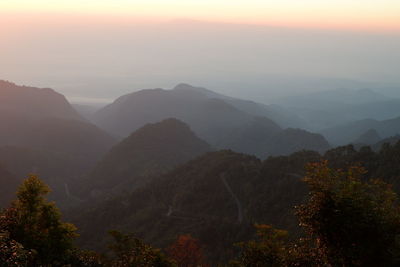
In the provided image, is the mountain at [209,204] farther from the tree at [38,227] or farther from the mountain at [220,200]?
the tree at [38,227]

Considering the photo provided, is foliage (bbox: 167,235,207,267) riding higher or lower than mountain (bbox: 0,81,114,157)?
higher

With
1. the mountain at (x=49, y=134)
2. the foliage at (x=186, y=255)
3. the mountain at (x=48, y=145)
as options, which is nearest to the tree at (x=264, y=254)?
the foliage at (x=186, y=255)

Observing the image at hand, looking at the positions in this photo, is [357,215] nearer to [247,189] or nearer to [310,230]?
[310,230]

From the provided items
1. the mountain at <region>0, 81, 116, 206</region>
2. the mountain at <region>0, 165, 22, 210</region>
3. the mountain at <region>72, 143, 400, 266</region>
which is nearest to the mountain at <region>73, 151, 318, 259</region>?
the mountain at <region>72, 143, 400, 266</region>

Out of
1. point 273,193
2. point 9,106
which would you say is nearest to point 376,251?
point 273,193

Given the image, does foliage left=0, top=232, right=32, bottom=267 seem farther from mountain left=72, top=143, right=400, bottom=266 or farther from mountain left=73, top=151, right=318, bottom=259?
mountain left=73, top=151, right=318, bottom=259
